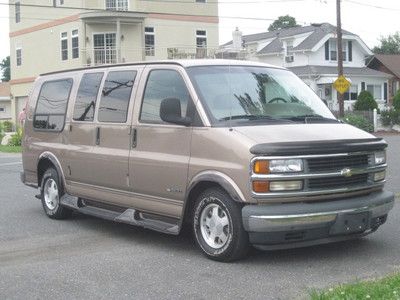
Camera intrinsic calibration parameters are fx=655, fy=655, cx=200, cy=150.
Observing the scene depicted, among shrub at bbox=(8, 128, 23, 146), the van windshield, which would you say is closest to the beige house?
shrub at bbox=(8, 128, 23, 146)

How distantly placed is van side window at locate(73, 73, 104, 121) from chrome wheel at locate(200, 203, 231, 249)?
2.50 m

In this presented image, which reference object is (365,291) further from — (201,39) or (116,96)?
(201,39)

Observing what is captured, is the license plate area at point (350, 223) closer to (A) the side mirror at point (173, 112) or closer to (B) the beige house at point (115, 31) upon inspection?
(A) the side mirror at point (173, 112)

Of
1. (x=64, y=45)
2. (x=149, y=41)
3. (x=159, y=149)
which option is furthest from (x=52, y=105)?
(x=64, y=45)

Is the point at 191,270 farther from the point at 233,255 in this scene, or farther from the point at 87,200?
the point at 87,200

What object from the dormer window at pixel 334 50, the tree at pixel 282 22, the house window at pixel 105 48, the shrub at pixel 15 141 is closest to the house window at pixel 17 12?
the house window at pixel 105 48

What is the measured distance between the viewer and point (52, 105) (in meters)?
9.46

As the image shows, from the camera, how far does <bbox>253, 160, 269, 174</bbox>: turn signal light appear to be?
20.4ft

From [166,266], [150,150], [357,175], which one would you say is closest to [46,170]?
[150,150]

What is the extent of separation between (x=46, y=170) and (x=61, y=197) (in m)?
0.74

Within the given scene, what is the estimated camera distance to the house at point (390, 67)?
54.6m

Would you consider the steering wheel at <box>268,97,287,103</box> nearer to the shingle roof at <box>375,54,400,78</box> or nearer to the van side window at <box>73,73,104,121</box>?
the van side window at <box>73,73,104,121</box>

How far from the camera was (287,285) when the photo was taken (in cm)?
579

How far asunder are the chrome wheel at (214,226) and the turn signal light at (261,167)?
629mm
